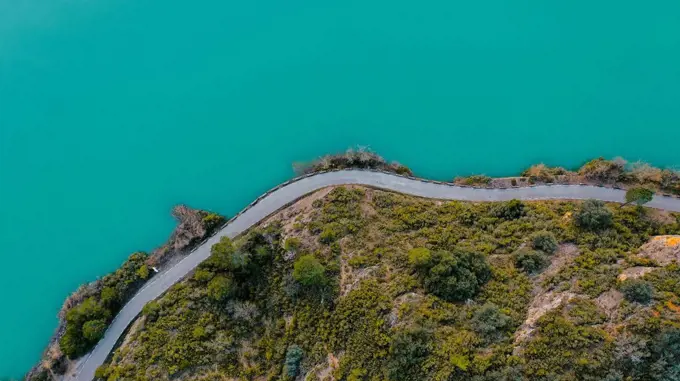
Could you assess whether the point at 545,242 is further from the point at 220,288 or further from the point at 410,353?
the point at 220,288

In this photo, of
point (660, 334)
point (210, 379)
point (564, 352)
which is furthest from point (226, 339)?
point (660, 334)

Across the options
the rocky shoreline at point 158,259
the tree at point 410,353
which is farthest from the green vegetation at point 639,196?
the rocky shoreline at point 158,259

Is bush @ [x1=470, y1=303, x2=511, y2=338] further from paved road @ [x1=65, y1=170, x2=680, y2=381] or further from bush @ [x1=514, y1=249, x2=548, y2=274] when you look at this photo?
paved road @ [x1=65, y1=170, x2=680, y2=381]

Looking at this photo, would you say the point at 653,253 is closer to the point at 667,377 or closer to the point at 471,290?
the point at 667,377

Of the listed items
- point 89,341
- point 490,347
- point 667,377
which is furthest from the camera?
point 89,341

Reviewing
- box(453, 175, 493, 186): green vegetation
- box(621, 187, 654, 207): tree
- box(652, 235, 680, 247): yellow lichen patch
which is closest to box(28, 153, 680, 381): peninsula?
box(652, 235, 680, 247): yellow lichen patch
